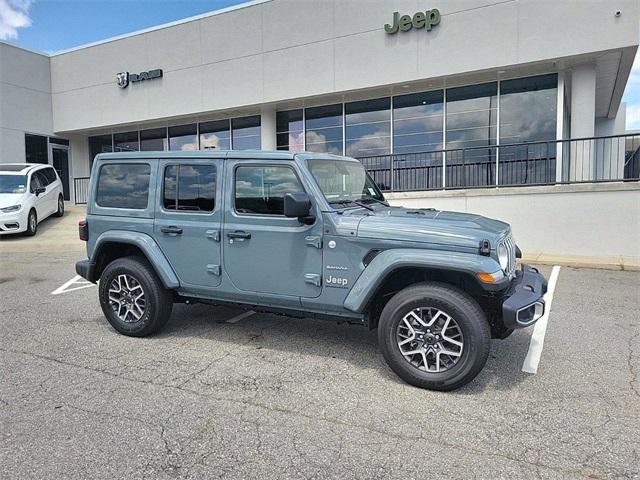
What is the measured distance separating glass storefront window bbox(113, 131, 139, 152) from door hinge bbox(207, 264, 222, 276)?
17062 millimetres

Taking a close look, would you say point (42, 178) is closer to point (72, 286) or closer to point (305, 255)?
point (72, 286)

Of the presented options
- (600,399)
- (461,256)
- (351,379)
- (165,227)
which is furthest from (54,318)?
(600,399)

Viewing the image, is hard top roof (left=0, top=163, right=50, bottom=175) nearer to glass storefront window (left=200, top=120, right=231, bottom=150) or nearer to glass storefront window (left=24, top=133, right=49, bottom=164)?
glass storefront window (left=200, top=120, right=231, bottom=150)

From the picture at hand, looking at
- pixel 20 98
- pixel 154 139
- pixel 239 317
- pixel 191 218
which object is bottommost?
pixel 239 317

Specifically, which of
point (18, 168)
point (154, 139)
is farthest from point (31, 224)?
point (154, 139)

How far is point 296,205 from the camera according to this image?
387 centimetres

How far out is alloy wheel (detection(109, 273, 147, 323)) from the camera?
4.90m

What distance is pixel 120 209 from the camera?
16.6 feet

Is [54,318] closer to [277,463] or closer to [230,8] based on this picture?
[277,463]

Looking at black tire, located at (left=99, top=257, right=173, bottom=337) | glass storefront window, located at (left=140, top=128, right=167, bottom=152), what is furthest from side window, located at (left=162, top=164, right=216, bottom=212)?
glass storefront window, located at (left=140, top=128, right=167, bottom=152)

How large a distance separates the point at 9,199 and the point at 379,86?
434 inches

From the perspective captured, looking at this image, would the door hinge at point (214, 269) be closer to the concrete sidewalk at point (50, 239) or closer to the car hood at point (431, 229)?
the car hood at point (431, 229)

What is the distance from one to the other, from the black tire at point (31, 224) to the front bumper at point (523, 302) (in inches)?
540

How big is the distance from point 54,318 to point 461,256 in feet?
16.3
